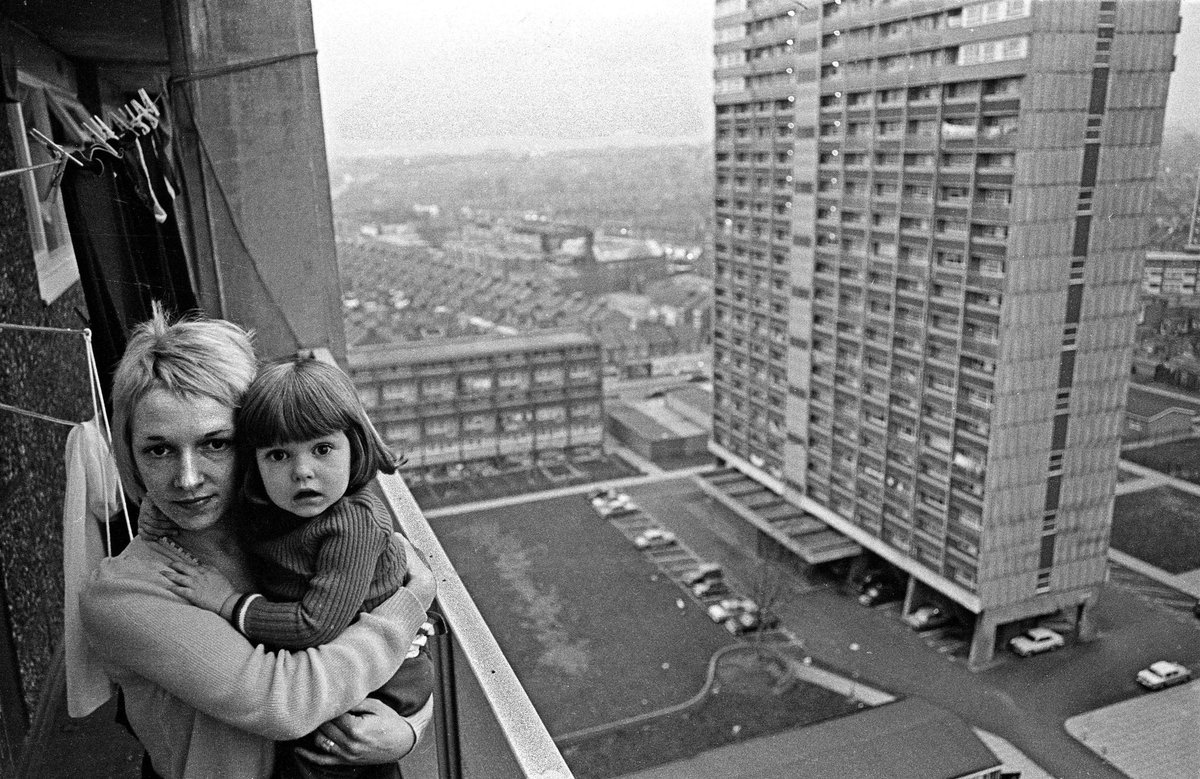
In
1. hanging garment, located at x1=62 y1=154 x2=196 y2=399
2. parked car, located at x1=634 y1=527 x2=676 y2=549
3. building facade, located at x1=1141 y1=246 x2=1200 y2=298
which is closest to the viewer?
hanging garment, located at x1=62 y1=154 x2=196 y2=399

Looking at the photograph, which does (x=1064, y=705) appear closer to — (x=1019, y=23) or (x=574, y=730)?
(x=574, y=730)

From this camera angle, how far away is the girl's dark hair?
44 cm

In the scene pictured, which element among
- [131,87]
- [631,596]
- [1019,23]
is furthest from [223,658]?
[631,596]

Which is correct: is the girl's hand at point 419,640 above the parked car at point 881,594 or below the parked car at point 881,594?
above

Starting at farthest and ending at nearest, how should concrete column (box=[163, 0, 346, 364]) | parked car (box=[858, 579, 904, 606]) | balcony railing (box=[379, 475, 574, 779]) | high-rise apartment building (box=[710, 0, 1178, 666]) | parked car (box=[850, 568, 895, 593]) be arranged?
parked car (box=[850, 568, 895, 593]) < parked car (box=[858, 579, 904, 606]) < high-rise apartment building (box=[710, 0, 1178, 666]) < concrete column (box=[163, 0, 346, 364]) < balcony railing (box=[379, 475, 574, 779])

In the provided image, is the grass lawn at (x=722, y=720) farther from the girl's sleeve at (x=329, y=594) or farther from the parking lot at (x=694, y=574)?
the girl's sleeve at (x=329, y=594)

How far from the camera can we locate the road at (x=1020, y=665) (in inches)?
141

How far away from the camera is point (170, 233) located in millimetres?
1074

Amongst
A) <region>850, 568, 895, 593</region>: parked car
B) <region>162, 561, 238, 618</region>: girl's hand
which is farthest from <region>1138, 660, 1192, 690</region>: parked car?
<region>162, 561, 238, 618</region>: girl's hand

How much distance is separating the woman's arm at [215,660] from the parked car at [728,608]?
14.4ft

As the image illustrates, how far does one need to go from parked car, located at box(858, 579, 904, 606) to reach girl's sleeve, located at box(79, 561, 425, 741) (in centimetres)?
481

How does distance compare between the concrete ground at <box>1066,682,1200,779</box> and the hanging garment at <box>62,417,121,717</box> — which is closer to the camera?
the hanging garment at <box>62,417,121,717</box>

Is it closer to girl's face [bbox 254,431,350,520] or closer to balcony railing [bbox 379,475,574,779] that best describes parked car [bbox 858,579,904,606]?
balcony railing [bbox 379,475,574,779]

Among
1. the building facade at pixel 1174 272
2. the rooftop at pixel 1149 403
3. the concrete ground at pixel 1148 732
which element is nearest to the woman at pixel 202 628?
the building facade at pixel 1174 272
